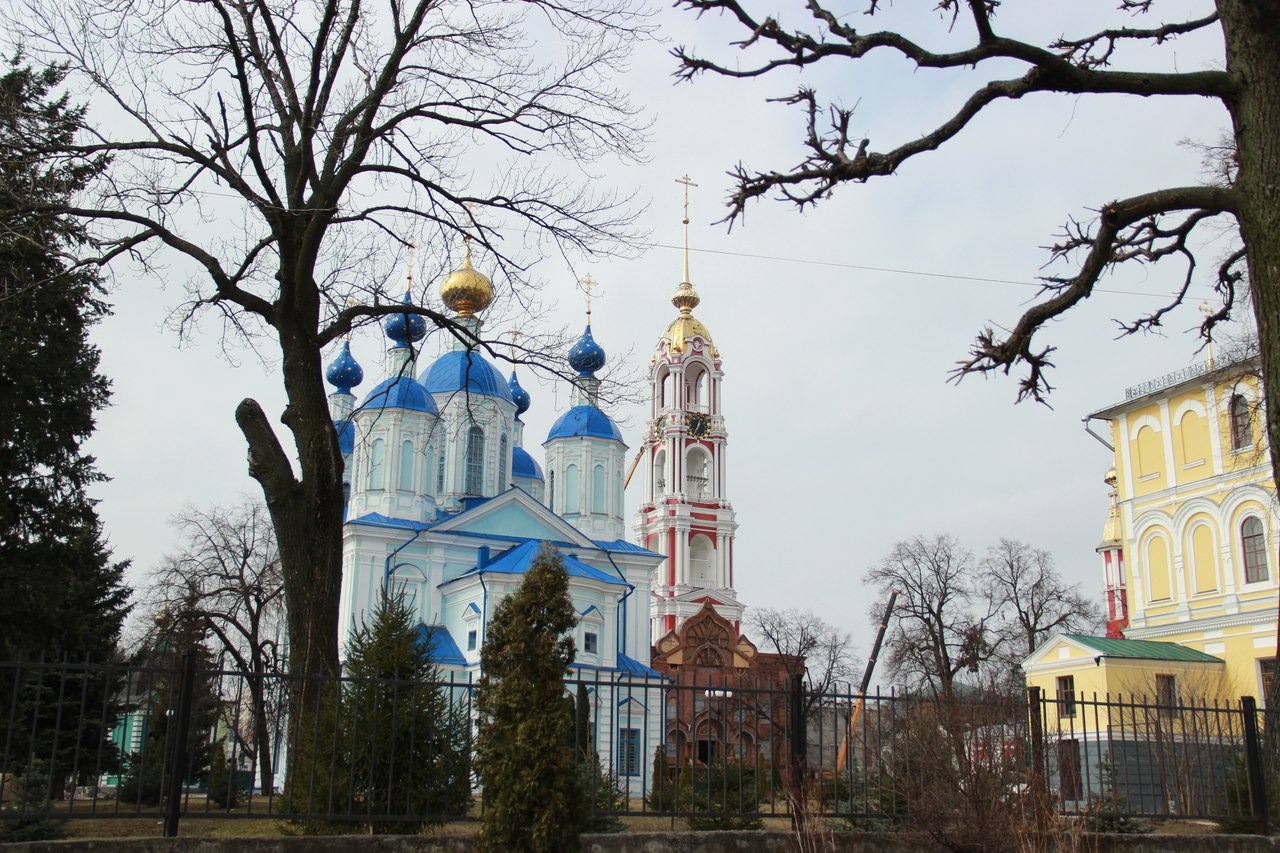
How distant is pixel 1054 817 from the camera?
25.5 ft

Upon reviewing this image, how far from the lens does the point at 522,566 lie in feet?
113

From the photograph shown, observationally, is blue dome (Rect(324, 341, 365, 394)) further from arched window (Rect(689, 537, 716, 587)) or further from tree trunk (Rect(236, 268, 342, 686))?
tree trunk (Rect(236, 268, 342, 686))

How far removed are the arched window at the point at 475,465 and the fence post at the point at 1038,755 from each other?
33.2 metres

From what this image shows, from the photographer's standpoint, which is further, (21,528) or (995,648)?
(995,648)

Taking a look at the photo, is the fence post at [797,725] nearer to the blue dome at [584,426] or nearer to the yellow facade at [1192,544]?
the yellow facade at [1192,544]

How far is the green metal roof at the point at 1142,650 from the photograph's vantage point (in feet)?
95.7

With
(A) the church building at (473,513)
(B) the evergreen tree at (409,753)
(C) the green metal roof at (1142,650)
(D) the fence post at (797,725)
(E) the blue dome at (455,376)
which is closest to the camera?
(B) the evergreen tree at (409,753)

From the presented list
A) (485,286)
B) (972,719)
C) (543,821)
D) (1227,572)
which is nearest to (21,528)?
(543,821)

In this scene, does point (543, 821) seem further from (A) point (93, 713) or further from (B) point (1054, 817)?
(A) point (93, 713)

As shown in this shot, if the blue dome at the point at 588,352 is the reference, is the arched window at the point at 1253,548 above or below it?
below

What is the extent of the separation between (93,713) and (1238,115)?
2537 cm

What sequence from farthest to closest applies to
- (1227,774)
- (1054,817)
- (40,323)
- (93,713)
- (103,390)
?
(93,713)
(103,390)
(40,323)
(1227,774)
(1054,817)

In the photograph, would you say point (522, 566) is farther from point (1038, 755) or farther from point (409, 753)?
point (1038, 755)

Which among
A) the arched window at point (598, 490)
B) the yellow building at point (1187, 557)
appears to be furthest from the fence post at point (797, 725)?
the arched window at point (598, 490)
